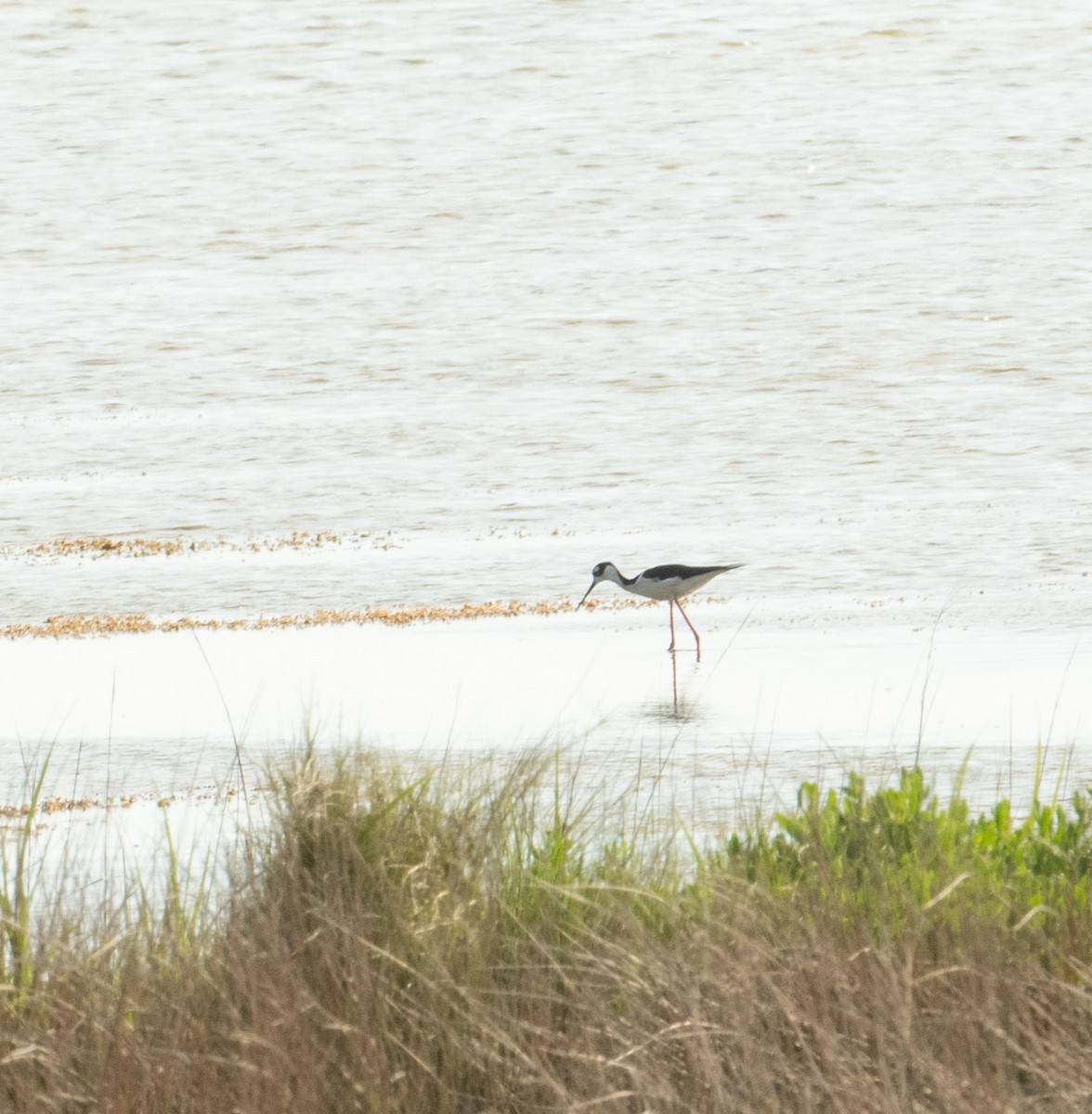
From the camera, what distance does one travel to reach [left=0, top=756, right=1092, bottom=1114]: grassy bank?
4.93 metres

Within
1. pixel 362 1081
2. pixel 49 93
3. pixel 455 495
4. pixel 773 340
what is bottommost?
pixel 362 1081

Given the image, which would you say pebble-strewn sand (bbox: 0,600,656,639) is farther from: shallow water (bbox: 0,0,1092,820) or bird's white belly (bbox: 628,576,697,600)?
bird's white belly (bbox: 628,576,697,600)

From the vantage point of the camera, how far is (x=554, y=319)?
36.8 meters

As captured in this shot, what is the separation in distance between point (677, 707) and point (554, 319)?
25299 millimetres

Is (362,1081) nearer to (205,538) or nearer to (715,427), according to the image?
(205,538)

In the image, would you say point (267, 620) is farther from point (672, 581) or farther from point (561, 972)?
point (561, 972)

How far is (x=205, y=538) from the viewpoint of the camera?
19750 millimetres

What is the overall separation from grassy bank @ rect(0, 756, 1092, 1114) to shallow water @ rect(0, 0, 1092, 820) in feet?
12.3

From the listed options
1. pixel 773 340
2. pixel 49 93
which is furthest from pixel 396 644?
pixel 49 93

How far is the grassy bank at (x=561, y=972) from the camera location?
493 centimetres

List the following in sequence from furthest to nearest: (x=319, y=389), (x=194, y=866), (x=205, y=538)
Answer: (x=319, y=389), (x=205, y=538), (x=194, y=866)

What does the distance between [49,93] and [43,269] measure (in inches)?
747

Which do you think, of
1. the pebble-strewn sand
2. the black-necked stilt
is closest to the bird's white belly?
the black-necked stilt

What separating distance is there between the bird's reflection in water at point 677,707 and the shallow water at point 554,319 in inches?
5.8
